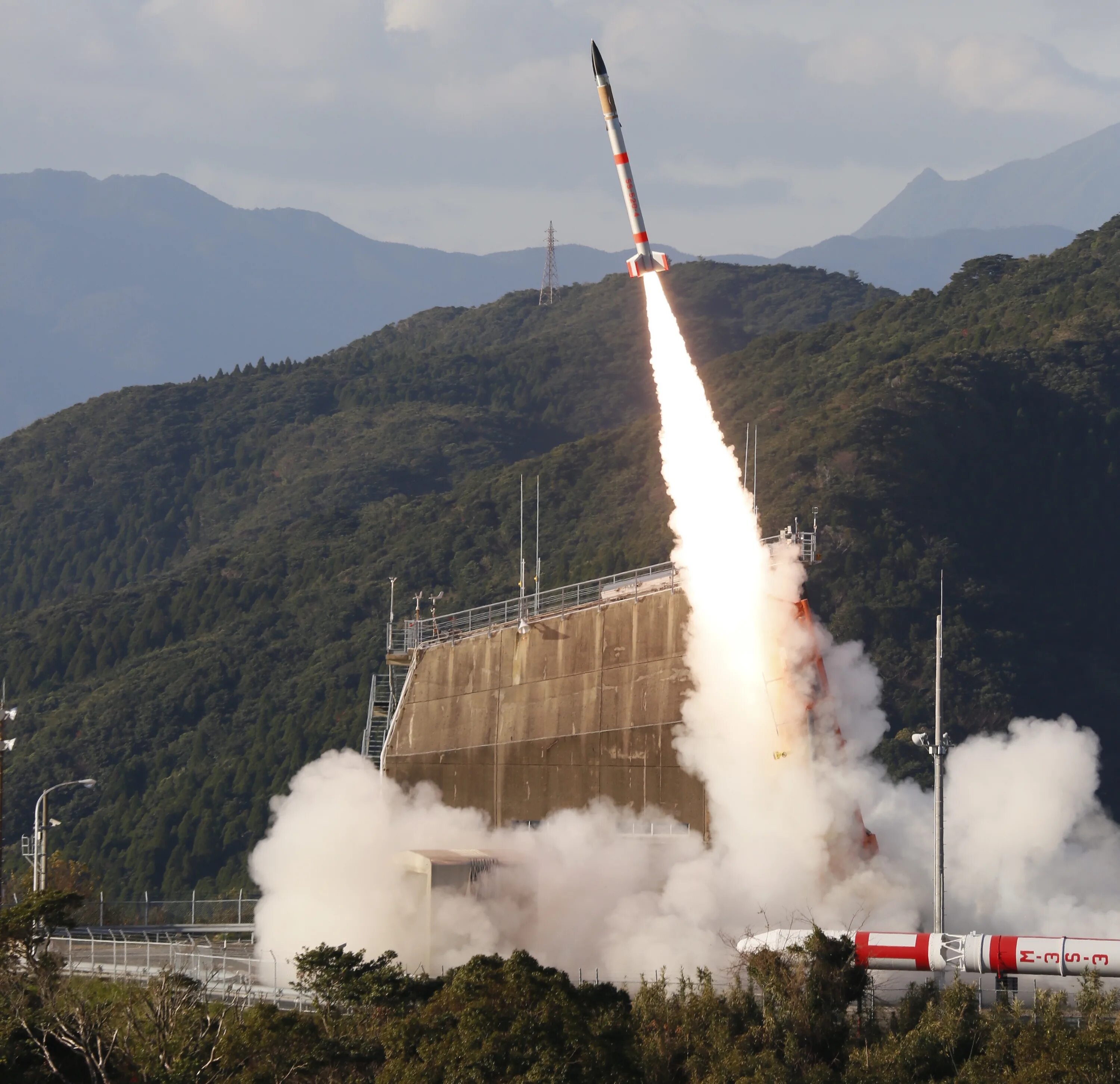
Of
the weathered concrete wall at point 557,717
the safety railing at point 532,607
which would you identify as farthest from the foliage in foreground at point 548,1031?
the safety railing at point 532,607

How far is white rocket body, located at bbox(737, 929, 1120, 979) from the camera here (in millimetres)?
38250

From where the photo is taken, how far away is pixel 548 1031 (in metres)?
34.5

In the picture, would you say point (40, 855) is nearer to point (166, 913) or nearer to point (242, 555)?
point (166, 913)

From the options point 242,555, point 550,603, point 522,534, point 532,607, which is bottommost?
point 532,607

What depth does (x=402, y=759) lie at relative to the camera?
60500 millimetres

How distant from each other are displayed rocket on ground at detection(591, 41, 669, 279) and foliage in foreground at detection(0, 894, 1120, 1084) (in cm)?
1874

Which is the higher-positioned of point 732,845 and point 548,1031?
point 732,845

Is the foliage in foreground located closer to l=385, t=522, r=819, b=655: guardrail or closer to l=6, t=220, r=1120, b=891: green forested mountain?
l=385, t=522, r=819, b=655: guardrail

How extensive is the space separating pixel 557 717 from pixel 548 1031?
20.6 meters

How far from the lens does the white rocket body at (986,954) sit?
3825 cm

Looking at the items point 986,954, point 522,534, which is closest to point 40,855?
point 986,954

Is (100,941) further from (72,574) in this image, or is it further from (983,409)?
(72,574)

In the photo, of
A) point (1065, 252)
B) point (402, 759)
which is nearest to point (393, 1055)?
point (402, 759)

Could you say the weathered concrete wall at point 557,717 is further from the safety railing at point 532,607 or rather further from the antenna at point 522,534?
the antenna at point 522,534
